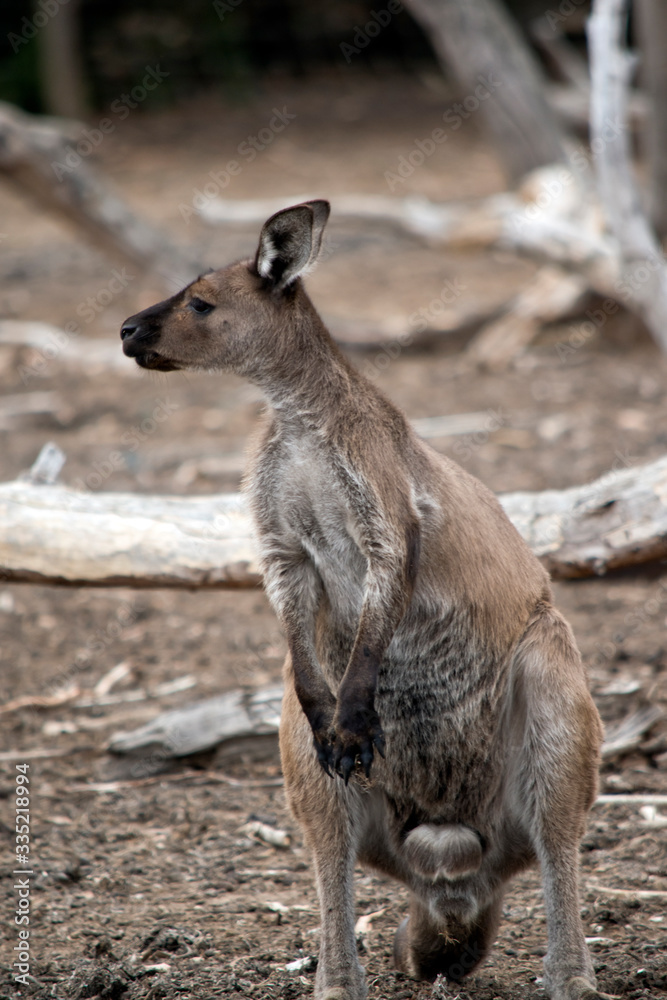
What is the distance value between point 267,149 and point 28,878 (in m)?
12.8

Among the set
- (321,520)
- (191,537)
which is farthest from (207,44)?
(321,520)

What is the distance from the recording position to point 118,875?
12.3ft

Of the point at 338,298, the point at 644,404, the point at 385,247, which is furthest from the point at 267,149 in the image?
the point at 644,404

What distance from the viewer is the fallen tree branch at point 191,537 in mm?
4051

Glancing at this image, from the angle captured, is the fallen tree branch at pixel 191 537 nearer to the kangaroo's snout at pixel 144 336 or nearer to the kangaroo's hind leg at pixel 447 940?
the kangaroo's snout at pixel 144 336

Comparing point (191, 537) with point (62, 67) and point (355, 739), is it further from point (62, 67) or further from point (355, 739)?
point (62, 67)

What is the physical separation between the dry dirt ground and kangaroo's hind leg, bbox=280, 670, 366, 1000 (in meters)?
0.18

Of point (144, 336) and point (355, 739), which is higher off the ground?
point (144, 336)

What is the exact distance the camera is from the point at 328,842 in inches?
118

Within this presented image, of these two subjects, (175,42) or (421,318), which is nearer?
(421,318)

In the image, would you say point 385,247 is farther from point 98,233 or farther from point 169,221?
point 98,233

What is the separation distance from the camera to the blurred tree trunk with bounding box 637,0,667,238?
7.45 m

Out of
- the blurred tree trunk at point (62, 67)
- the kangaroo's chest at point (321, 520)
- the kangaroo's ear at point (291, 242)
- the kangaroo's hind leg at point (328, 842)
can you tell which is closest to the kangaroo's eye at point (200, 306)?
the kangaroo's ear at point (291, 242)

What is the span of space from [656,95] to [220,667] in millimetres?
5346
